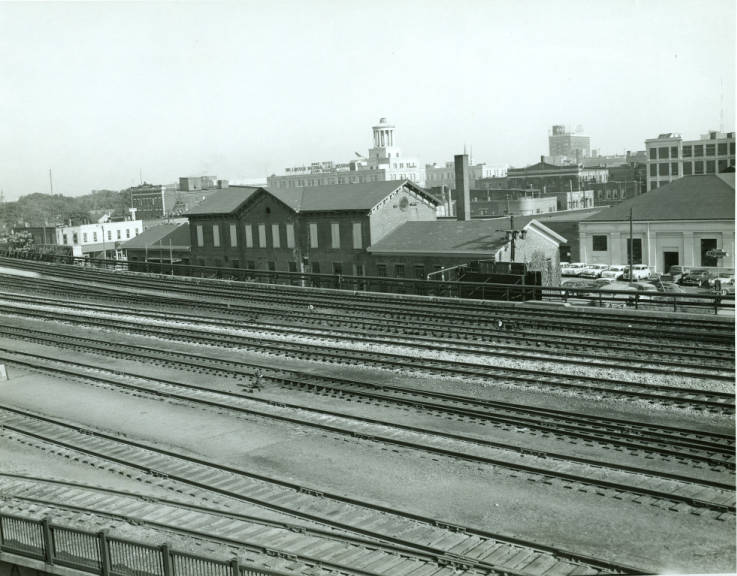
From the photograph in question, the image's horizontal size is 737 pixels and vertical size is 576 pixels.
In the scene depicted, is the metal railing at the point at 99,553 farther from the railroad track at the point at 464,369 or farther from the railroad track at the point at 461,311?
the railroad track at the point at 461,311

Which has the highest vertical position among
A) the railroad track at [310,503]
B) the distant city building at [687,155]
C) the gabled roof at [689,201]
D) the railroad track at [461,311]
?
the distant city building at [687,155]

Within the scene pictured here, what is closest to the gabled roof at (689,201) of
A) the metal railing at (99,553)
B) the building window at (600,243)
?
the building window at (600,243)

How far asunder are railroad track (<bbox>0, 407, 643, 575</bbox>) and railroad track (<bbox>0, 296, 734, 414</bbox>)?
8.17 metres

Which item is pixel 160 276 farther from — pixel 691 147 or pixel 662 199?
pixel 691 147

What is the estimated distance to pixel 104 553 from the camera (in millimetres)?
10727

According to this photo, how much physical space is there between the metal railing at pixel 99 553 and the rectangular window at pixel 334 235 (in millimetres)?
40209

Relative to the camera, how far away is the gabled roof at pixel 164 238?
68.0 meters

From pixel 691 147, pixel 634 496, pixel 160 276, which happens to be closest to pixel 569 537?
pixel 634 496

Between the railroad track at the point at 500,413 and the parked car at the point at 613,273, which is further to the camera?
the parked car at the point at 613,273

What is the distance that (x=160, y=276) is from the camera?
51.5 m

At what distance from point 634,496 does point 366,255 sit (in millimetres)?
37464

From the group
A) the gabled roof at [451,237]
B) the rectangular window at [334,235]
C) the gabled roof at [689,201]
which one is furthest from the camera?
the rectangular window at [334,235]

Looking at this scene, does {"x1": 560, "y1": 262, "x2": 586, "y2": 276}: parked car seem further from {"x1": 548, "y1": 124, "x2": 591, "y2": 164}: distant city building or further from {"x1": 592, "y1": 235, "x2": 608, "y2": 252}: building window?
{"x1": 548, "y1": 124, "x2": 591, "y2": 164}: distant city building

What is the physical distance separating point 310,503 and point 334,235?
1539 inches
